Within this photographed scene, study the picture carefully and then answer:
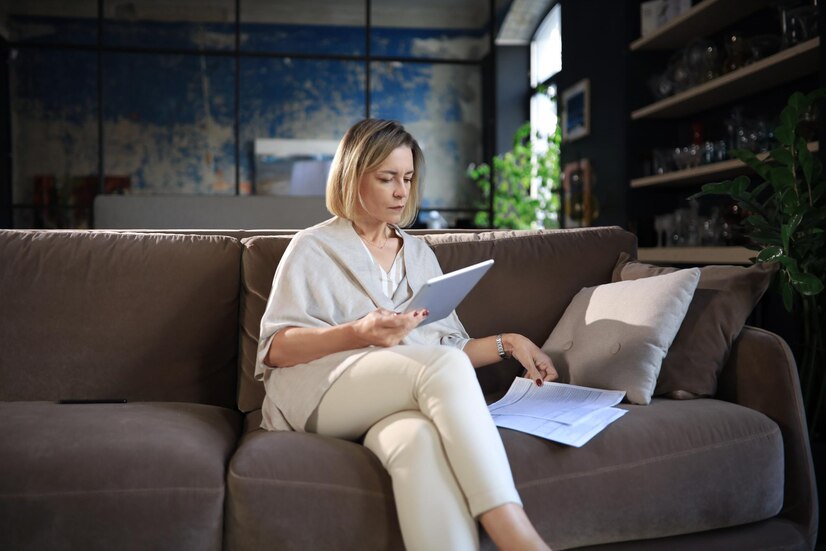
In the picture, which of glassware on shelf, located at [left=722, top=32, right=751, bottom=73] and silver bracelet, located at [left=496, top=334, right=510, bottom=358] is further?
glassware on shelf, located at [left=722, top=32, right=751, bottom=73]

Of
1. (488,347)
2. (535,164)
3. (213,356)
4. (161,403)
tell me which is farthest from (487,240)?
(535,164)

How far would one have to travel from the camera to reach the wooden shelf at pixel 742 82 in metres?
3.36

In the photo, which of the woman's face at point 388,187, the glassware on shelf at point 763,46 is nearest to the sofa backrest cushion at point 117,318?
the woman's face at point 388,187

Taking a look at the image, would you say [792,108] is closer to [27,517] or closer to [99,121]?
[27,517]

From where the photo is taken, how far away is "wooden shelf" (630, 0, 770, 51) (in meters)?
3.95

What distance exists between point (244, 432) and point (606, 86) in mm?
4054

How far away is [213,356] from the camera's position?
2.09m

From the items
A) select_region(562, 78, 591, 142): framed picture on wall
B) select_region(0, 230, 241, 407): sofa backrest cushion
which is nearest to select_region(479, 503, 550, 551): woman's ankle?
select_region(0, 230, 241, 407): sofa backrest cushion

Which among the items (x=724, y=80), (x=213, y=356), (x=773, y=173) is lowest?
(x=213, y=356)

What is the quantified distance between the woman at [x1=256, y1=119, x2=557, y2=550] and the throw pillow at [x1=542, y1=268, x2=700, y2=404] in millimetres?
153

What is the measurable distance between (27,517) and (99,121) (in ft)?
18.3

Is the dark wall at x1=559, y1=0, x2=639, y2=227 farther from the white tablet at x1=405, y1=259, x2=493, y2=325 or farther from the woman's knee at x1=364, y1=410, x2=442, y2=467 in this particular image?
the woman's knee at x1=364, y1=410, x2=442, y2=467

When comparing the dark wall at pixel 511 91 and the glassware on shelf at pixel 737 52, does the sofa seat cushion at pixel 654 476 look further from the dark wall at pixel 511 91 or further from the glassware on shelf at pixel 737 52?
the dark wall at pixel 511 91

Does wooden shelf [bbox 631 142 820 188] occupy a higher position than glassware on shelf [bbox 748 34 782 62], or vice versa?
glassware on shelf [bbox 748 34 782 62]
